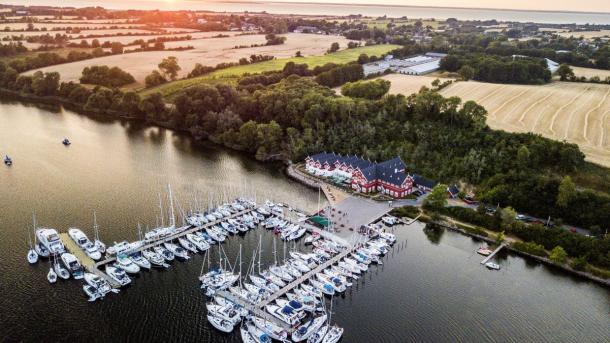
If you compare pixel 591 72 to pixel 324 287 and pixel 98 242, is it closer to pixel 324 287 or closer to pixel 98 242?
pixel 324 287

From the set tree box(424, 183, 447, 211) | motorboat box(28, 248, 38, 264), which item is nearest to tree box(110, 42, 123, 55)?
motorboat box(28, 248, 38, 264)

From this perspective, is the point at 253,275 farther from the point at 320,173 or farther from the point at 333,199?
the point at 320,173

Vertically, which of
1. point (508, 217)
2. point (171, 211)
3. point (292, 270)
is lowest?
point (292, 270)

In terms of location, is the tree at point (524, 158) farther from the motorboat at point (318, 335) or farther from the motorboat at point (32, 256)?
the motorboat at point (32, 256)

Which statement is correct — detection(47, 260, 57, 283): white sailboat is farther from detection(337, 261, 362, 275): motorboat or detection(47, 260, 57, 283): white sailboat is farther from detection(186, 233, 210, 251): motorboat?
detection(337, 261, 362, 275): motorboat

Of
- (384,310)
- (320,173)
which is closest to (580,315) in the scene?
(384,310)

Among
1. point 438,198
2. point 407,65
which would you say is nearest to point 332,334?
point 438,198

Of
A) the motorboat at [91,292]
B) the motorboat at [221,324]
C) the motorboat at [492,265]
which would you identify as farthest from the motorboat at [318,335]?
the motorboat at [492,265]
